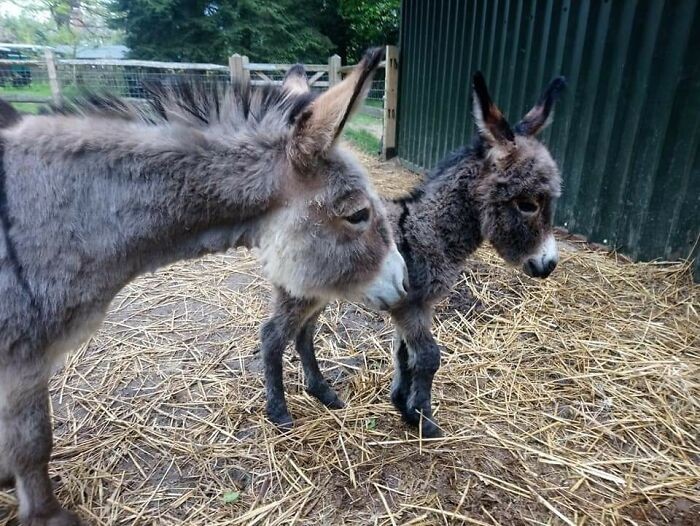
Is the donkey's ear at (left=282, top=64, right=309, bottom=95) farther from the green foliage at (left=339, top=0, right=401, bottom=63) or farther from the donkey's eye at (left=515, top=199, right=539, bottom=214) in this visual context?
the green foliage at (left=339, top=0, right=401, bottom=63)

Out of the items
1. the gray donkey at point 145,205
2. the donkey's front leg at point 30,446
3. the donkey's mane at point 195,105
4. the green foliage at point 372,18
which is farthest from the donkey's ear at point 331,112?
the green foliage at point 372,18

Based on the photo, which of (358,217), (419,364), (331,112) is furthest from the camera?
(419,364)

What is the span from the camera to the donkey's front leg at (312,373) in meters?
2.87

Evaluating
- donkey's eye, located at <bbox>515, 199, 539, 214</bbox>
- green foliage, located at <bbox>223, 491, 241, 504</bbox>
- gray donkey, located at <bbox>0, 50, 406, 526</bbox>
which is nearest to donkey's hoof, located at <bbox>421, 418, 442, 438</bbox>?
green foliage, located at <bbox>223, 491, 241, 504</bbox>

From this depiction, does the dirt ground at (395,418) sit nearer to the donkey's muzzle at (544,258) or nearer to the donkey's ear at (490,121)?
the donkey's muzzle at (544,258)

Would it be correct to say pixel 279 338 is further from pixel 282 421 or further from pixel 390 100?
pixel 390 100

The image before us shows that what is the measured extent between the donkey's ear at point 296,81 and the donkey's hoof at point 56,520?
6.81ft

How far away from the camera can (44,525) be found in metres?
1.93

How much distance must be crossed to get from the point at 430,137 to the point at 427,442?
6.53 m

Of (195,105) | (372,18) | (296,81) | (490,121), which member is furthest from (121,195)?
(372,18)

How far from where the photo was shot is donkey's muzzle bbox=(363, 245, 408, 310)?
1949mm

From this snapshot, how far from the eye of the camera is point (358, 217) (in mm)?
1867

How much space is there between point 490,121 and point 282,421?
6.92ft

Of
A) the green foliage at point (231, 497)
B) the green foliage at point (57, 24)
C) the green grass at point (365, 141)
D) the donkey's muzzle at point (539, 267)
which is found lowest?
the green foliage at point (231, 497)
